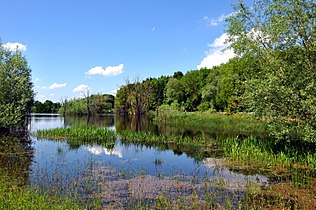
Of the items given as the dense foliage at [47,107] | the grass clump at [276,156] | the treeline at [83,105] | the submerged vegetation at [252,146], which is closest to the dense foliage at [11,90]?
the submerged vegetation at [252,146]

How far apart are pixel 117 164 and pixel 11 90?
14.5 m

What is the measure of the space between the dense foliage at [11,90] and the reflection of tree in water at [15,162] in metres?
2.56

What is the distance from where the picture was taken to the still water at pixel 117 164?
13.3 metres

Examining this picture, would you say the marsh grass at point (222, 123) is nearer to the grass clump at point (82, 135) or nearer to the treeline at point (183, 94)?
the grass clump at point (82, 135)

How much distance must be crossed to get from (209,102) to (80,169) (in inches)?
2423

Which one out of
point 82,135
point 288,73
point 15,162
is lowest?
point 15,162

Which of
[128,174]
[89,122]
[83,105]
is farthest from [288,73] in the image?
[83,105]

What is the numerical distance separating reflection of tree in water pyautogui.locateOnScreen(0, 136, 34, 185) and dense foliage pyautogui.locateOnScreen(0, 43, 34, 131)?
2557 mm

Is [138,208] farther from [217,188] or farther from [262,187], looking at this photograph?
[262,187]

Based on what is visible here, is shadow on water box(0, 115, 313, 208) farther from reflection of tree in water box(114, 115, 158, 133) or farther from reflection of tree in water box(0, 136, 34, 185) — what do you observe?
reflection of tree in water box(114, 115, 158, 133)

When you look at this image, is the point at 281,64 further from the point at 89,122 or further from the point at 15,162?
the point at 89,122

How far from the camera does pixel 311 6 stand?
15086 millimetres

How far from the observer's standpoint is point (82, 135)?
26.6 meters

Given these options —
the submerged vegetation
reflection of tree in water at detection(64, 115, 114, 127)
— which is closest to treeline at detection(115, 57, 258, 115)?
reflection of tree in water at detection(64, 115, 114, 127)
